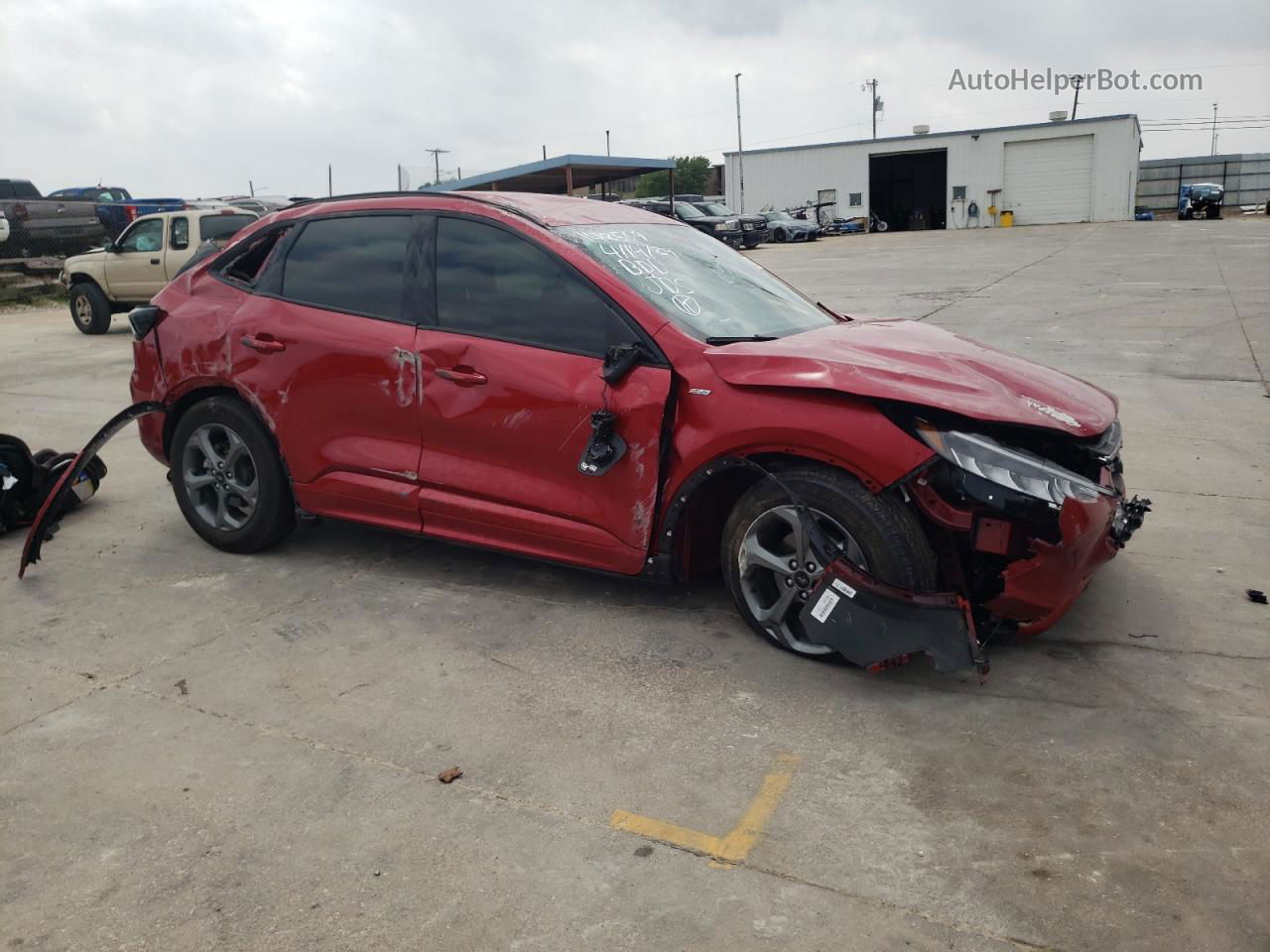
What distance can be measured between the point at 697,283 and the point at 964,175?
4683 centimetres

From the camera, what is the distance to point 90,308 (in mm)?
16141

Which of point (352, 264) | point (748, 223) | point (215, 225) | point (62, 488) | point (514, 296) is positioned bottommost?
point (62, 488)

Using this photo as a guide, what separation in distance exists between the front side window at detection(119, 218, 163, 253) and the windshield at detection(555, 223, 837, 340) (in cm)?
1330

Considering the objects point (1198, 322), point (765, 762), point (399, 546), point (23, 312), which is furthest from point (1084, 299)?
point (23, 312)

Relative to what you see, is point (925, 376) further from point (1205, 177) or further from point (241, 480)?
point (1205, 177)

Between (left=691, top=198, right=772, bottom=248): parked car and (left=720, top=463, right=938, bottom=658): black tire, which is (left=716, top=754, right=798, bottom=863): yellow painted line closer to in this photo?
(left=720, top=463, right=938, bottom=658): black tire

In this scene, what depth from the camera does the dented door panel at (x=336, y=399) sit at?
15.4 ft

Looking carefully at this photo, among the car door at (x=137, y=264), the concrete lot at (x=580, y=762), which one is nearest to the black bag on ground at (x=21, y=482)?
the concrete lot at (x=580, y=762)

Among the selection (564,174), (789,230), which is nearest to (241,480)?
(564,174)

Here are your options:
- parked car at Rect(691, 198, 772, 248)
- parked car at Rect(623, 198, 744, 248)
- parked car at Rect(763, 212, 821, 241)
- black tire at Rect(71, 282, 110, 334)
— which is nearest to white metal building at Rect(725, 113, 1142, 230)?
parked car at Rect(763, 212, 821, 241)

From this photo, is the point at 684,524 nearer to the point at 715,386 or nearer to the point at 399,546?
the point at 715,386

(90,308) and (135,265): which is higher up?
(135,265)

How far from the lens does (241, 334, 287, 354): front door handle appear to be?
16.4 ft

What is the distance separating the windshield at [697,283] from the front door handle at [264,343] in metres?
1.47
